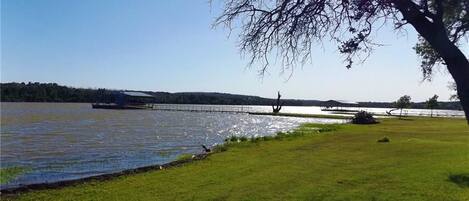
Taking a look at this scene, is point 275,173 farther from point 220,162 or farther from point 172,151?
point 172,151

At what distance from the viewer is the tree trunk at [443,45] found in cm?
670

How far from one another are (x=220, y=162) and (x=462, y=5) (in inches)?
597

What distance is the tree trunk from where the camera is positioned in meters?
6.70

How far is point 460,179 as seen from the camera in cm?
1420

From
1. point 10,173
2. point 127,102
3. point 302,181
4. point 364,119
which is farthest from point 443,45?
point 127,102

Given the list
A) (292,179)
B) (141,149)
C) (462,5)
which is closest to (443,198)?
(292,179)

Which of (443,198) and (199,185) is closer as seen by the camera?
(443,198)

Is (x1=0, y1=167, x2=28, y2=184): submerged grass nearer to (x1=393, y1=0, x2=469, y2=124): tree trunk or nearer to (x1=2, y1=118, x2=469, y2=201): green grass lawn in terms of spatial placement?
(x1=2, y1=118, x2=469, y2=201): green grass lawn

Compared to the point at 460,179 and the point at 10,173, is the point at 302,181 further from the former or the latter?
the point at 10,173

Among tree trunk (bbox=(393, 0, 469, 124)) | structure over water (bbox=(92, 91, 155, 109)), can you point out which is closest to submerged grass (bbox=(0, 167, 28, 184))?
tree trunk (bbox=(393, 0, 469, 124))

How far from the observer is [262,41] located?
7.89 metres

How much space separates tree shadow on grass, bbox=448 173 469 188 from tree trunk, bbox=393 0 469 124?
25.0ft

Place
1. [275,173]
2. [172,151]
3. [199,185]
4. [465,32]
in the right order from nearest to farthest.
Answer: [465,32], [199,185], [275,173], [172,151]

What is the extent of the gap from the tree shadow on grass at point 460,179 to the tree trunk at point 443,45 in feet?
25.0
